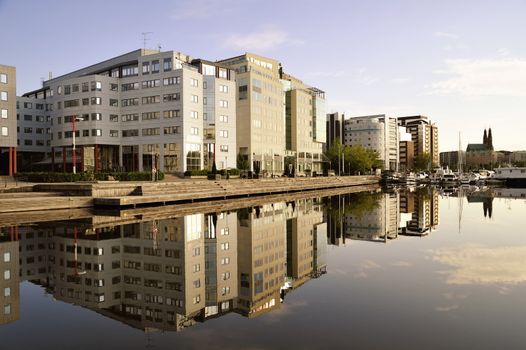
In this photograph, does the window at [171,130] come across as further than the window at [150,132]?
No

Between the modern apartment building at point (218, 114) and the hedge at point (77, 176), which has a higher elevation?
the modern apartment building at point (218, 114)

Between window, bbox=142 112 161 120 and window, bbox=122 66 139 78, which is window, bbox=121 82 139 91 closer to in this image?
window, bbox=122 66 139 78

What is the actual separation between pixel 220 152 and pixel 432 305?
3197 inches

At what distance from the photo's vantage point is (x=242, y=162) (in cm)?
10444

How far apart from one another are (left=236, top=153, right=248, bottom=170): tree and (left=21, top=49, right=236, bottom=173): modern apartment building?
31.1 ft

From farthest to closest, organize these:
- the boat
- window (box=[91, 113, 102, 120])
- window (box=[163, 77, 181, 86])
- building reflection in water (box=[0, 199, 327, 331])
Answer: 1. the boat
2. window (box=[91, 113, 102, 120])
3. window (box=[163, 77, 181, 86])
4. building reflection in water (box=[0, 199, 327, 331])

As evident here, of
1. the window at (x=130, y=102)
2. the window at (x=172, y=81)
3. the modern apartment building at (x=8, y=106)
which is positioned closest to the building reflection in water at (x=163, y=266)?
the modern apartment building at (x=8, y=106)

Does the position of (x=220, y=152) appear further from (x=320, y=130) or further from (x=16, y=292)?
(x=16, y=292)

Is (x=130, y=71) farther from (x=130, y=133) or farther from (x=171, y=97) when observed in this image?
(x=130, y=133)

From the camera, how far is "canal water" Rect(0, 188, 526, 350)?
36.2ft

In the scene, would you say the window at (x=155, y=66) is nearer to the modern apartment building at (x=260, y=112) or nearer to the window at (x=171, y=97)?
the window at (x=171, y=97)

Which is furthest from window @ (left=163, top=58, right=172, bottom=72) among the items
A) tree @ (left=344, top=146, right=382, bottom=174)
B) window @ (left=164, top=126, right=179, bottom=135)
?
tree @ (left=344, top=146, right=382, bottom=174)

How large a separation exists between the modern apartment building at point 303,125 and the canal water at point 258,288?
101m

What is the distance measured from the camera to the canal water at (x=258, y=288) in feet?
36.2
